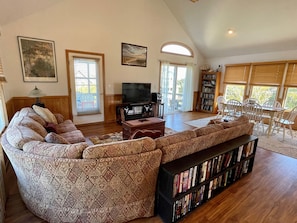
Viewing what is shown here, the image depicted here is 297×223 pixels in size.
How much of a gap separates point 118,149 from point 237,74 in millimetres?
6529

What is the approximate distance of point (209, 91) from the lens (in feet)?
23.7

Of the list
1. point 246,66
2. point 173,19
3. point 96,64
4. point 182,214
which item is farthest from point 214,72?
point 182,214

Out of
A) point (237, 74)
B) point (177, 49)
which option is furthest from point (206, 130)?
point (237, 74)

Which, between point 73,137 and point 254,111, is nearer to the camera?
→ point 73,137

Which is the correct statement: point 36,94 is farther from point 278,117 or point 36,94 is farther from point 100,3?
point 278,117

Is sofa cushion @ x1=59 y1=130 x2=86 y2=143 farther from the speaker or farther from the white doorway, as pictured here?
the speaker

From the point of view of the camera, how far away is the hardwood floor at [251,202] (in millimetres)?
1708

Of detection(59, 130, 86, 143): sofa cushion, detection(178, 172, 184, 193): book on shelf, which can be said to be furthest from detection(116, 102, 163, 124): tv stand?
detection(178, 172, 184, 193): book on shelf

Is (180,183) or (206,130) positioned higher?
(206,130)

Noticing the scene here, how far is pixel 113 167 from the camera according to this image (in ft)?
4.46

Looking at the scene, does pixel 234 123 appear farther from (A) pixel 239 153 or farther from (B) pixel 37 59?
(B) pixel 37 59

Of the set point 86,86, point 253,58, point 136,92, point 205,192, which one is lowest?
point 205,192

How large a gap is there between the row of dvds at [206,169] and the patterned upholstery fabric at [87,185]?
253 millimetres

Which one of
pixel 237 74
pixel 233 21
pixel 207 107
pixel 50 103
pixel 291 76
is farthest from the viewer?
pixel 207 107
